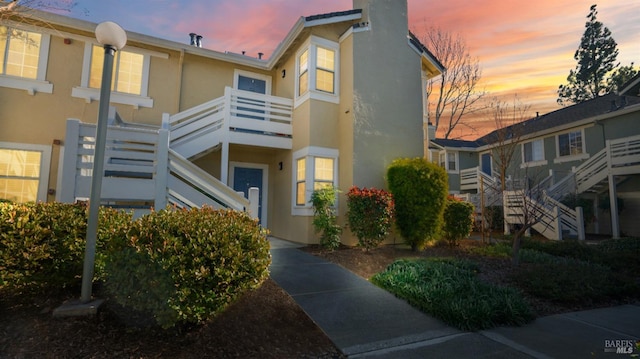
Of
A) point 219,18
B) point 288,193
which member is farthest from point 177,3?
point 288,193

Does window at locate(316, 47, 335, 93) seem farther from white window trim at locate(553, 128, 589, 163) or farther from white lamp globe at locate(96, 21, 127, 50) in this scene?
white window trim at locate(553, 128, 589, 163)

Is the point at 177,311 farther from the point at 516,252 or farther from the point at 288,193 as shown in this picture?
the point at 288,193

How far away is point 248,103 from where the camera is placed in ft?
32.1

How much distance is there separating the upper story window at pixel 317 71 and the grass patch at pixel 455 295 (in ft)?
19.1

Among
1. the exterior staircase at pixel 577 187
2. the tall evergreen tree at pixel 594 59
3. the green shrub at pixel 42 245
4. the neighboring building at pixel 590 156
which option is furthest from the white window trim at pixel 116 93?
the tall evergreen tree at pixel 594 59

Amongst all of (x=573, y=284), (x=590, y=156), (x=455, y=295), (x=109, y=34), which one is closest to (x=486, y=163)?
(x=590, y=156)

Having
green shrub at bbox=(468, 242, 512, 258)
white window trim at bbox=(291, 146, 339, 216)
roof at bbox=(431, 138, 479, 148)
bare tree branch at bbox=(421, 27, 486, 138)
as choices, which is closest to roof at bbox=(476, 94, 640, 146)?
bare tree branch at bbox=(421, 27, 486, 138)

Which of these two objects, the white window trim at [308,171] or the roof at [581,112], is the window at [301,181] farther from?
the roof at [581,112]

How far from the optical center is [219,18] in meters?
9.58

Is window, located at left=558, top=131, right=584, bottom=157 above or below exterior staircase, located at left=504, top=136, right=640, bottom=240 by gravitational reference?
above

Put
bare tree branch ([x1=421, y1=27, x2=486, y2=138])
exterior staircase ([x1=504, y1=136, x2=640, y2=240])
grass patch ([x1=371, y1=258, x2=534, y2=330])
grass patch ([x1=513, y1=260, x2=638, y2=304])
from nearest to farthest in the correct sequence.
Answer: grass patch ([x1=371, y1=258, x2=534, y2=330]) → grass patch ([x1=513, y1=260, x2=638, y2=304]) → exterior staircase ([x1=504, y1=136, x2=640, y2=240]) → bare tree branch ([x1=421, y1=27, x2=486, y2=138])

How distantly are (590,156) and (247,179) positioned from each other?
635 inches

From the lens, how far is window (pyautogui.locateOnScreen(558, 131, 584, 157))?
15742mm

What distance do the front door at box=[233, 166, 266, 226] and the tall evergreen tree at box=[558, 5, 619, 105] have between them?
32.0 meters
